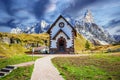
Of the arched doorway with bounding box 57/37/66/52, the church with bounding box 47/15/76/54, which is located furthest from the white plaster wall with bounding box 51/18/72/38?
the arched doorway with bounding box 57/37/66/52

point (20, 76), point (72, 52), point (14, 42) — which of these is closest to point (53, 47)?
→ point (72, 52)

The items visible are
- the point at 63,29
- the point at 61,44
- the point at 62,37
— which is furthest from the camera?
the point at 61,44

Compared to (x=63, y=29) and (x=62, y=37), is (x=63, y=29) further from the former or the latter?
(x=62, y=37)

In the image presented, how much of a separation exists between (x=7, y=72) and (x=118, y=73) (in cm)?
1401

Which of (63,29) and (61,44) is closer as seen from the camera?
(63,29)

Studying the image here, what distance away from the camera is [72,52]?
5369 centimetres

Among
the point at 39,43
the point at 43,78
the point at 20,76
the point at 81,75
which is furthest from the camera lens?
the point at 39,43

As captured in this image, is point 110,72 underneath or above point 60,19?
underneath

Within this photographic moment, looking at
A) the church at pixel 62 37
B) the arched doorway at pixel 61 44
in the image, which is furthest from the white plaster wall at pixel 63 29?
the arched doorway at pixel 61 44

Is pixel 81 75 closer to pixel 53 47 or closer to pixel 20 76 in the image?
pixel 20 76

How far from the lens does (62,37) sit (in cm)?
5462

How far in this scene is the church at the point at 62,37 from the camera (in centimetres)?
5447

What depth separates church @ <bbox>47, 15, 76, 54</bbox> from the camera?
54.5m

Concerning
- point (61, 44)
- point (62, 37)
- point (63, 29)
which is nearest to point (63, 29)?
point (63, 29)
